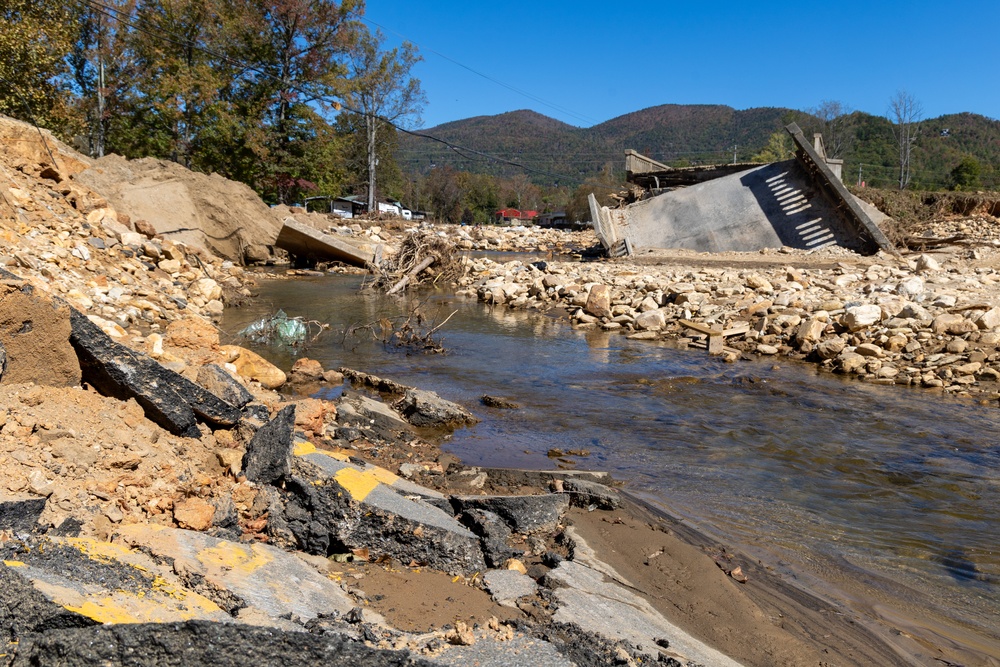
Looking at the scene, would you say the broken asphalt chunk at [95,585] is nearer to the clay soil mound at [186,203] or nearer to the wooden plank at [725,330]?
the wooden plank at [725,330]

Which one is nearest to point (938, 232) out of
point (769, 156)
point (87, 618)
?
point (87, 618)

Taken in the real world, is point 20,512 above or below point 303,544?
above

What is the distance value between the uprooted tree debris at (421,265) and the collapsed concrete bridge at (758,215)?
3.84m

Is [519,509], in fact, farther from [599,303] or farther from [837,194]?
[837,194]

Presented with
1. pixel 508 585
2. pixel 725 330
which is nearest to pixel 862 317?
pixel 725 330

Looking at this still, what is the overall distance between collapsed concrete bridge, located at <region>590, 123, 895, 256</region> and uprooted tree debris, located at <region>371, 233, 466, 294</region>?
3.84 meters

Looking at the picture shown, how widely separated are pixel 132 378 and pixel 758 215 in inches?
622

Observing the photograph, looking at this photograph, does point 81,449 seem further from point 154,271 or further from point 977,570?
point 154,271

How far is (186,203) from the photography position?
51.3ft

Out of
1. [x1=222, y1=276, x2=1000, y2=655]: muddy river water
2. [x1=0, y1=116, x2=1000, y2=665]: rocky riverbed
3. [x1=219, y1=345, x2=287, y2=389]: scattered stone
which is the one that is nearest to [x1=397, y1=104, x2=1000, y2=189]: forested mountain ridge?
[x1=222, y1=276, x2=1000, y2=655]: muddy river water

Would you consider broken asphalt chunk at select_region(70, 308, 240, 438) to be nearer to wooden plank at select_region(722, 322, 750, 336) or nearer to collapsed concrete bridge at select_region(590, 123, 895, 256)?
wooden plank at select_region(722, 322, 750, 336)

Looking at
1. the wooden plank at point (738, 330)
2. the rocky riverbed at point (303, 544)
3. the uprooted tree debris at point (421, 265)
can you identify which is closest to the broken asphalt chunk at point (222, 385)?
the rocky riverbed at point (303, 544)

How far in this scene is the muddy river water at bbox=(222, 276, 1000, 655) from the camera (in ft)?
12.0

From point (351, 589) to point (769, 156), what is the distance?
5500cm
